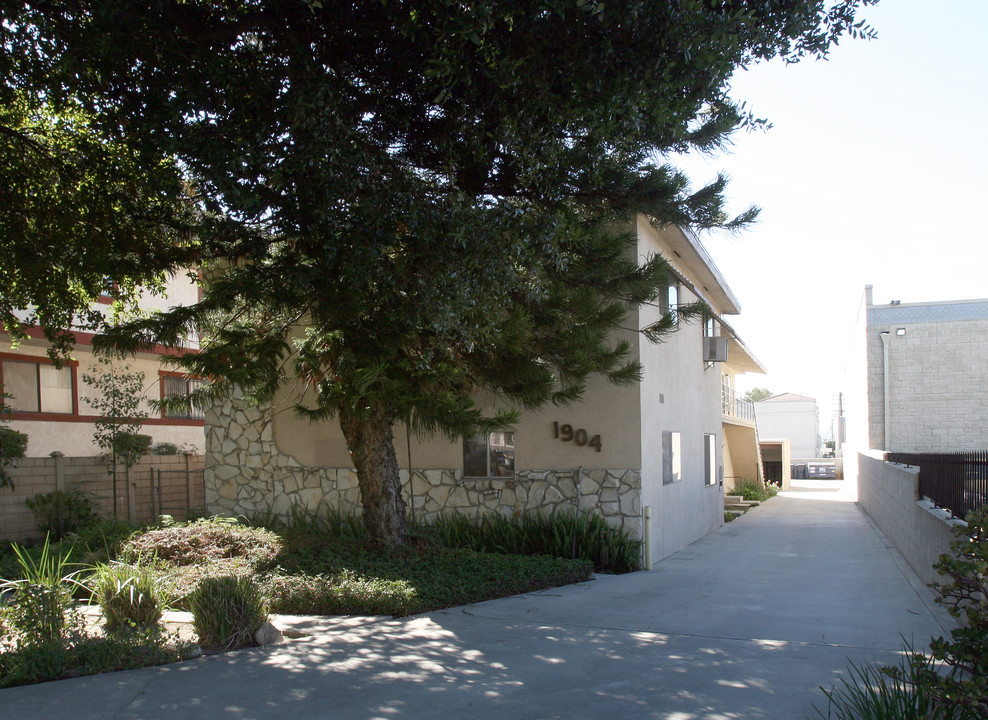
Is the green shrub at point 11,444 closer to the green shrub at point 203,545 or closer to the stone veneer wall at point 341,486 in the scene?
the stone veneer wall at point 341,486

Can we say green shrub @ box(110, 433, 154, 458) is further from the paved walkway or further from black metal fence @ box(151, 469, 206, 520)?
the paved walkway

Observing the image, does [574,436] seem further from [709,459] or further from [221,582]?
[709,459]

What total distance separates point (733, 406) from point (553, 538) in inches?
670

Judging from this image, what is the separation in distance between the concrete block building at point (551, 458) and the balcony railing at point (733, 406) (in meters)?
8.06

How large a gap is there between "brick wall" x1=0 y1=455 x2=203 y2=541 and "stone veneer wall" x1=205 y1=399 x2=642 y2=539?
2.07 meters

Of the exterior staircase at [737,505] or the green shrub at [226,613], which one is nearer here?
the green shrub at [226,613]

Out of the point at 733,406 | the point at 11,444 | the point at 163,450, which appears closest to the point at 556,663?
the point at 11,444

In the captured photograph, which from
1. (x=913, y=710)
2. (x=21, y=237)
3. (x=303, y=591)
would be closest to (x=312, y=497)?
(x=303, y=591)

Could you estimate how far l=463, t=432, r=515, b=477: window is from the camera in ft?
42.6

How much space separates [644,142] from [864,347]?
2343cm

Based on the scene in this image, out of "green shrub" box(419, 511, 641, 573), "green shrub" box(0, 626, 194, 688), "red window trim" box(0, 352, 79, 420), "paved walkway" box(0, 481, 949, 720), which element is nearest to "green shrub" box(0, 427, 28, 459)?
"red window trim" box(0, 352, 79, 420)

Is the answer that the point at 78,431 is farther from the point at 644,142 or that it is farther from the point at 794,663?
the point at 794,663

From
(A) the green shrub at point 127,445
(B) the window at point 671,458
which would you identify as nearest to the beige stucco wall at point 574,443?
(B) the window at point 671,458

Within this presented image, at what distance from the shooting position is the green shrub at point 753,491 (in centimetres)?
3019
